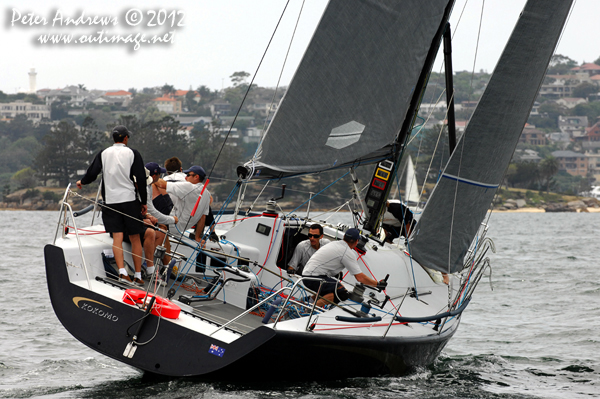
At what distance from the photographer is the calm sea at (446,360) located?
515cm

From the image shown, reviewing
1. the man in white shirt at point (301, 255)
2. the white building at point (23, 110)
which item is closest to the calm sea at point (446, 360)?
the man in white shirt at point (301, 255)

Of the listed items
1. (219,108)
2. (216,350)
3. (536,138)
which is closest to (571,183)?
(536,138)

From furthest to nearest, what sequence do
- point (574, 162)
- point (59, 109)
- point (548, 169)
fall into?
point (59, 109) → point (574, 162) → point (548, 169)

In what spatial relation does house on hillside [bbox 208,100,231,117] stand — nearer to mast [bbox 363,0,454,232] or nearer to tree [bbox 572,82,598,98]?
tree [bbox 572,82,598,98]

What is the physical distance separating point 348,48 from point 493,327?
490 centimetres

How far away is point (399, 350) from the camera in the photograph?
18.3ft

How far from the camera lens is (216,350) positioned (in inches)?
188

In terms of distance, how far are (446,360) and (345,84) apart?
118 inches

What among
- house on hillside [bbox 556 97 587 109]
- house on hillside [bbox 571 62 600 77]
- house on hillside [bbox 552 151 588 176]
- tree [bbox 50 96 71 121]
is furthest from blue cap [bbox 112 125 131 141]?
house on hillside [bbox 571 62 600 77]

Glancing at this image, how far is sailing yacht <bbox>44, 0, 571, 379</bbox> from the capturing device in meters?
5.53

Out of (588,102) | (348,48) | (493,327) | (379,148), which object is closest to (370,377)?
(379,148)

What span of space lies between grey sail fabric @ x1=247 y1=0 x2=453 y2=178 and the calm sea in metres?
1.99

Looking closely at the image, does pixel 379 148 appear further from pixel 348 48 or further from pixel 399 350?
pixel 399 350

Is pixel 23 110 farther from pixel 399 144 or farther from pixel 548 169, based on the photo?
pixel 399 144
